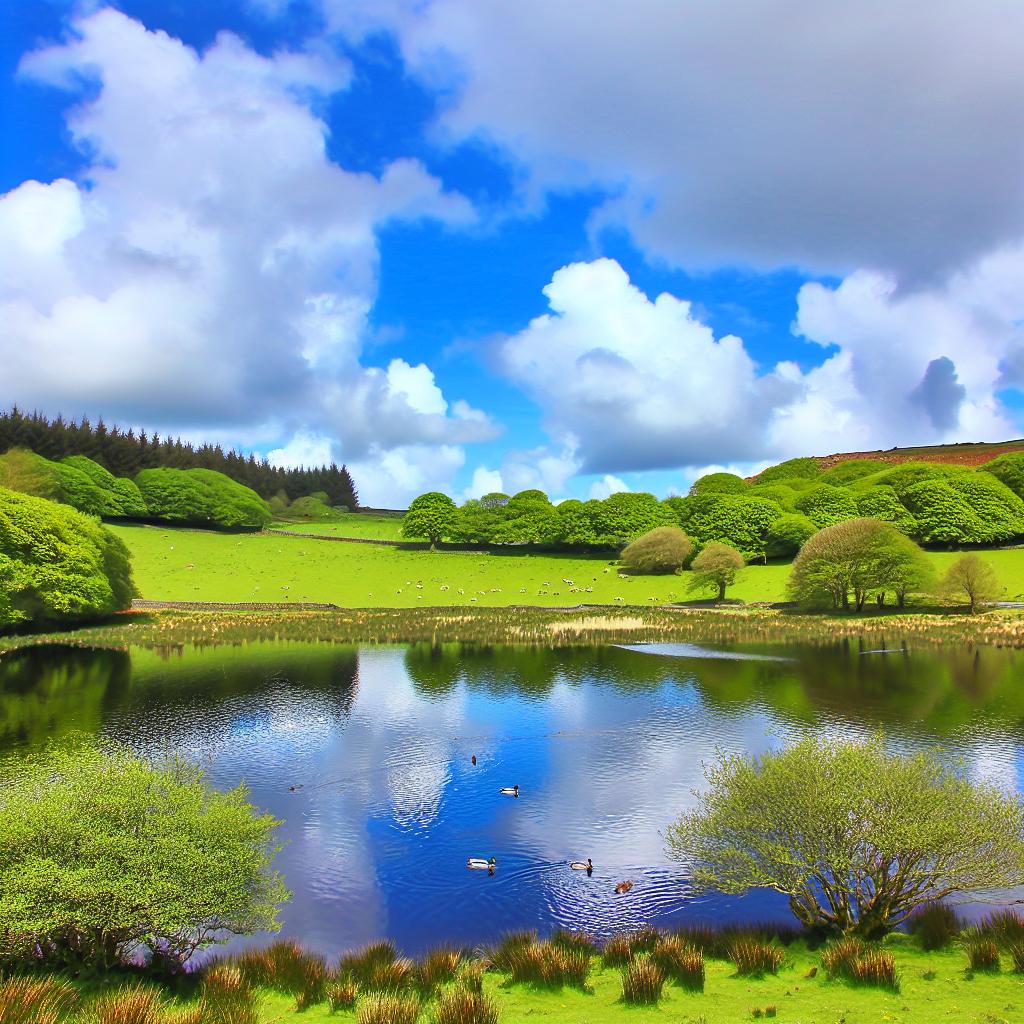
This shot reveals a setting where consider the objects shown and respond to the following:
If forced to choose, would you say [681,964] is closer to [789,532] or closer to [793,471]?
[789,532]

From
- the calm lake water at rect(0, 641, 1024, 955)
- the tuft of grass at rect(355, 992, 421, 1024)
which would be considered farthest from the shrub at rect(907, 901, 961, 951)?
the tuft of grass at rect(355, 992, 421, 1024)

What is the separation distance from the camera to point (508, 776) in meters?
29.4

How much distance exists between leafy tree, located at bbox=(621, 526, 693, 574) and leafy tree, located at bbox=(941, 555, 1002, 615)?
3395cm

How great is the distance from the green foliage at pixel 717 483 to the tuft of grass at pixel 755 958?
5203 inches

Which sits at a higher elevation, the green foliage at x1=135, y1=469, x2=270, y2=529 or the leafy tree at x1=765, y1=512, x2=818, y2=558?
the green foliage at x1=135, y1=469, x2=270, y2=529

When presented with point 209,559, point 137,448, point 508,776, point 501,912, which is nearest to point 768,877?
point 501,912

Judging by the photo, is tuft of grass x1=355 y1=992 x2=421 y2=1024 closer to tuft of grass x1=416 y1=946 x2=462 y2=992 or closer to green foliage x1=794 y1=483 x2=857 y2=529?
tuft of grass x1=416 y1=946 x2=462 y2=992

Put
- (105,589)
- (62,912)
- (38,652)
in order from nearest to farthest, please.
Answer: (62,912) → (38,652) → (105,589)

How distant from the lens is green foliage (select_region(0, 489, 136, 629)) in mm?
63969

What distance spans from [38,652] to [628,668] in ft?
147

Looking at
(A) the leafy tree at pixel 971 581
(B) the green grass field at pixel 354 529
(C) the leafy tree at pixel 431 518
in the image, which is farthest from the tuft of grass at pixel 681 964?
(B) the green grass field at pixel 354 529

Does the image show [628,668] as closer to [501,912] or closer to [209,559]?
[501,912]

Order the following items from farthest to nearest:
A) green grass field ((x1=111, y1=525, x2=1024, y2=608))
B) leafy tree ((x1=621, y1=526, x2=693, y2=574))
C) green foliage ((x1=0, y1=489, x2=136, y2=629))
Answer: leafy tree ((x1=621, y1=526, x2=693, y2=574)) → green grass field ((x1=111, y1=525, x2=1024, y2=608)) → green foliage ((x1=0, y1=489, x2=136, y2=629))

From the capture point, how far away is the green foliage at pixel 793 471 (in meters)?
170
